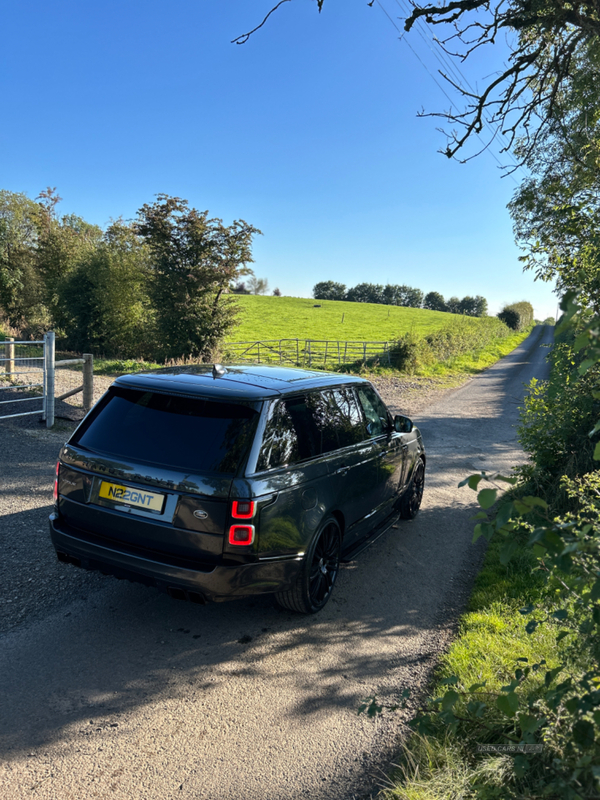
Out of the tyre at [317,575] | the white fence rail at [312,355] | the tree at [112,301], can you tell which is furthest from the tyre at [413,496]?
the tree at [112,301]

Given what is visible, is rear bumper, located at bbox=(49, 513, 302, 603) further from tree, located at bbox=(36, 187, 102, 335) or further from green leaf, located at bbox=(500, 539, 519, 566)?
tree, located at bbox=(36, 187, 102, 335)

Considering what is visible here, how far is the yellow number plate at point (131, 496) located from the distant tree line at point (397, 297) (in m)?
113

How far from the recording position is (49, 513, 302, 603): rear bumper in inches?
129

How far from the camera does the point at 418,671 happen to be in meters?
3.45

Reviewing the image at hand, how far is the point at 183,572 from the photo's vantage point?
129 inches

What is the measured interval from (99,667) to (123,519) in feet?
2.95

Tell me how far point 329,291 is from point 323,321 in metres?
49.8

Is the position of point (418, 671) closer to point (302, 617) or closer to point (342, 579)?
point (302, 617)

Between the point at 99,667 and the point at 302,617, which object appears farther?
the point at 302,617

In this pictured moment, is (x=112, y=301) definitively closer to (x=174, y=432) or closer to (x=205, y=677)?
(x=174, y=432)

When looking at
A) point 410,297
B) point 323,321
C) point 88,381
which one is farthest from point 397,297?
point 88,381

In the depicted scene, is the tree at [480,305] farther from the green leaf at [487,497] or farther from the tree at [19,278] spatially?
the green leaf at [487,497]

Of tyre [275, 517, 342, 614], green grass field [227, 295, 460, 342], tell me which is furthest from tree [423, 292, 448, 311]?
tyre [275, 517, 342, 614]

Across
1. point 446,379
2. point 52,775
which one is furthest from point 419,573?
point 446,379
